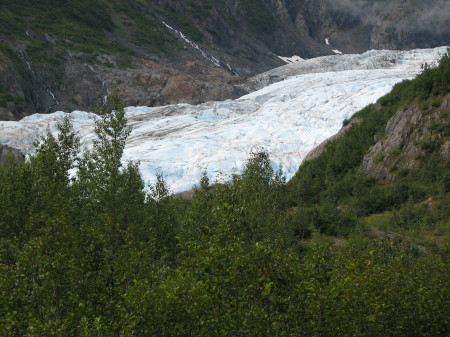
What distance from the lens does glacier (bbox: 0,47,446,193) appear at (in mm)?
60656

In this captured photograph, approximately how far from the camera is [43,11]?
13200 cm

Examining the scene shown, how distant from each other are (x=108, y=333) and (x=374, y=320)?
5196 mm

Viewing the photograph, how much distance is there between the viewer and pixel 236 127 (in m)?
72.1

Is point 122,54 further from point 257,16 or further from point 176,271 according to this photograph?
point 176,271

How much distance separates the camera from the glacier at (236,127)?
2388 inches

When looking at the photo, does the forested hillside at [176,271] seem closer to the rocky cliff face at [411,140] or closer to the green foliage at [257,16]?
the rocky cliff face at [411,140]

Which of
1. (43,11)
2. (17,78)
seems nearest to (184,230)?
(17,78)

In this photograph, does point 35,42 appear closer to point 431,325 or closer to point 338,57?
point 338,57

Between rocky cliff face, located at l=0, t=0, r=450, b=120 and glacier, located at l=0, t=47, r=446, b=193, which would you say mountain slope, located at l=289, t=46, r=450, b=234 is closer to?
glacier, located at l=0, t=47, r=446, b=193

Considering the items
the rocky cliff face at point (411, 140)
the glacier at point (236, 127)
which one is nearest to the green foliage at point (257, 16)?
the glacier at point (236, 127)

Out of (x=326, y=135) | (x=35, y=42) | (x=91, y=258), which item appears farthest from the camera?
(x=35, y=42)

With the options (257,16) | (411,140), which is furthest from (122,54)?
(411,140)

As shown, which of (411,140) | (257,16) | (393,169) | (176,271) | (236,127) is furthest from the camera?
(257,16)

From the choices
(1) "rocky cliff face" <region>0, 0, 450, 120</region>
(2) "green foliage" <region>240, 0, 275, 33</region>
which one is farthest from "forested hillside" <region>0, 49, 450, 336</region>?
(2) "green foliage" <region>240, 0, 275, 33</region>
